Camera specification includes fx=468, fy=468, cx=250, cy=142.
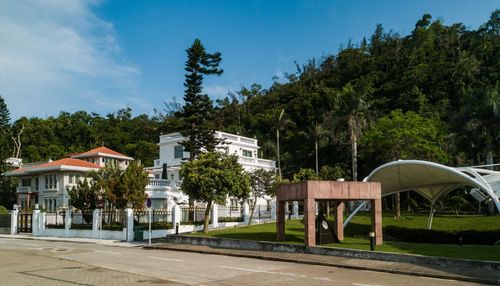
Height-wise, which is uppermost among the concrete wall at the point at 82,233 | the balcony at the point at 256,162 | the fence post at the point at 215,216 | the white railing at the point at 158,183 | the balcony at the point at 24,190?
the balcony at the point at 256,162

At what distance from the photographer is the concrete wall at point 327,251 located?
16.9 m

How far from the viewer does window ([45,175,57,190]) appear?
54.6 metres

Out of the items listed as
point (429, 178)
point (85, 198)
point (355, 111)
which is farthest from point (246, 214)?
point (355, 111)

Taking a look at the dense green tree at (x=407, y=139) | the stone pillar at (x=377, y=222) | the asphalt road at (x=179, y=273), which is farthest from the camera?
the dense green tree at (x=407, y=139)

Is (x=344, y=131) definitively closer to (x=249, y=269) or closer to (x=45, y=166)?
(x=45, y=166)

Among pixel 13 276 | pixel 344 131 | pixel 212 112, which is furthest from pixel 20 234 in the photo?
pixel 344 131

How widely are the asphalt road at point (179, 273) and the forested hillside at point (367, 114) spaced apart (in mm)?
25776

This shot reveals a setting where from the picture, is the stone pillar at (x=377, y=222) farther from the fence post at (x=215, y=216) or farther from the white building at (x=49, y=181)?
the white building at (x=49, y=181)

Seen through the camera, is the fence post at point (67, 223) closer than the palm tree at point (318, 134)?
Yes

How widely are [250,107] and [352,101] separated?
4172cm

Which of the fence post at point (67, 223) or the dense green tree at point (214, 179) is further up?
the dense green tree at point (214, 179)

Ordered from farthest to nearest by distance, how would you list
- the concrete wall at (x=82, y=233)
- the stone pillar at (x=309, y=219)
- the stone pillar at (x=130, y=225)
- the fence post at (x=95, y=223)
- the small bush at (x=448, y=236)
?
the fence post at (x=95, y=223)
the concrete wall at (x=82, y=233)
the stone pillar at (x=130, y=225)
the small bush at (x=448, y=236)
the stone pillar at (x=309, y=219)

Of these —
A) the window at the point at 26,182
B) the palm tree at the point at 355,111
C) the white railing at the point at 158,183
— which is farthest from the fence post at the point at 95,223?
the palm tree at the point at 355,111

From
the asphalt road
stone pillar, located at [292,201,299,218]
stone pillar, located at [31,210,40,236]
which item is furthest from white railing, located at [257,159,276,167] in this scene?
Result: the asphalt road
